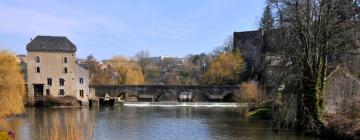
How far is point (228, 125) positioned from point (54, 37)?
113ft

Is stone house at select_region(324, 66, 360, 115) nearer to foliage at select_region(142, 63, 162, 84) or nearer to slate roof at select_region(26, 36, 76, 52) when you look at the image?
slate roof at select_region(26, 36, 76, 52)

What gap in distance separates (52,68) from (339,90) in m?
40.6

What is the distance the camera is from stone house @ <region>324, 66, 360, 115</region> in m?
27.7

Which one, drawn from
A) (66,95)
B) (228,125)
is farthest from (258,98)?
(66,95)

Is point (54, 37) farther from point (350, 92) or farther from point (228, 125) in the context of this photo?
point (350, 92)

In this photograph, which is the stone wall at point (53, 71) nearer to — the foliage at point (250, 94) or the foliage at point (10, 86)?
the foliage at point (10, 86)

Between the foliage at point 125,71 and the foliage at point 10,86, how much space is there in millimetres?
37940

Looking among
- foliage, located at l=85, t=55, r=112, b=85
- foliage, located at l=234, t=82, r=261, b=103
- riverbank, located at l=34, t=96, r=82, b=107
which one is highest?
foliage, located at l=85, t=55, r=112, b=85

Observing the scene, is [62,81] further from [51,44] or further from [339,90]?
[339,90]

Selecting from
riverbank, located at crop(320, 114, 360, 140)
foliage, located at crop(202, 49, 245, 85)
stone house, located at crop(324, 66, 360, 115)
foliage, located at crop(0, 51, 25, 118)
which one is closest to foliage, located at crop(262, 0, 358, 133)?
riverbank, located at crop(320, 114, 360, 140)

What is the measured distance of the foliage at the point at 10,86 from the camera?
36312 millimetres

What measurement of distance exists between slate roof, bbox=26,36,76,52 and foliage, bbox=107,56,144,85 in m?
23.6

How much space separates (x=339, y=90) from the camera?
2823cm

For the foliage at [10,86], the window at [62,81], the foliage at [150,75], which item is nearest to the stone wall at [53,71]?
the window at [62,81]
